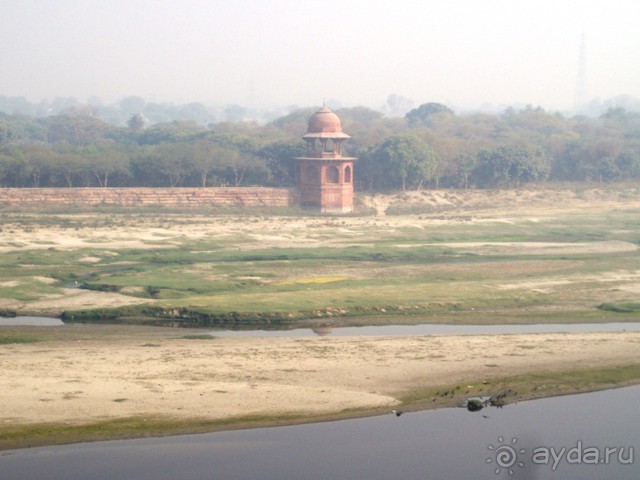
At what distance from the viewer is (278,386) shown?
26.0 metres

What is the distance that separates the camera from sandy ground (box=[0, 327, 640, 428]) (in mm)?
24266

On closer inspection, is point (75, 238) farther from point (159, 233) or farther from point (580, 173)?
point (580, 173)

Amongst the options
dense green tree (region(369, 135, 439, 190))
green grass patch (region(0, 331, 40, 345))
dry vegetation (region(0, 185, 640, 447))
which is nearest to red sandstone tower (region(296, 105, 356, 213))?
dry vegetation (region(0, 185, 640, 447))

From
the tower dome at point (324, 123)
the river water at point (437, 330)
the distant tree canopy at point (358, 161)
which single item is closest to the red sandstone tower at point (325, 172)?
the tower dome at point (324, 123)

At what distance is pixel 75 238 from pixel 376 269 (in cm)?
1712

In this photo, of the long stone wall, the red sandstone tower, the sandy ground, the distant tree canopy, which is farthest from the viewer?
the distant tree canopy

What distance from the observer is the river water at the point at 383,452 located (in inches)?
816

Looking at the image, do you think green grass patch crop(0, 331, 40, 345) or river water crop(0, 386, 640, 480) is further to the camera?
green grass patch crop(0, 331, 40, 345)

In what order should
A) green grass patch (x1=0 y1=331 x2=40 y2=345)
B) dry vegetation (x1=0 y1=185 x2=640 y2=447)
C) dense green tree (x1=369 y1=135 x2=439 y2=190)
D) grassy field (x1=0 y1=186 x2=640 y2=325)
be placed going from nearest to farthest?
dry vegetation (x1=0 y1=185 x2=640 y2=447) → green grass patch (x1=0 y1=331 x2=40 y2=345) → grassy field (x1=0 y1=186 x2=640 y2=325) → dense green tree (x1=369 y1=135 x2=439 y2=190)

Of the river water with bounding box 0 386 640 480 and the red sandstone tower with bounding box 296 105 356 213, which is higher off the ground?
the red sandstone tower with bounding box 296 105 356 213

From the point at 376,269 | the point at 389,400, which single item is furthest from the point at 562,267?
the point at 389,400

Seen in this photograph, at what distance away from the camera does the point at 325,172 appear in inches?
2827

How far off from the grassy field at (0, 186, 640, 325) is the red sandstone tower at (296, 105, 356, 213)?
3.10 meters

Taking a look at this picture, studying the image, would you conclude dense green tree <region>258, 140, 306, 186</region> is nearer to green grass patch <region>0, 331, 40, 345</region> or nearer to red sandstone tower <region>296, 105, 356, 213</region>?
red sandstone tower <region>296, 105, 356, 213</region>
